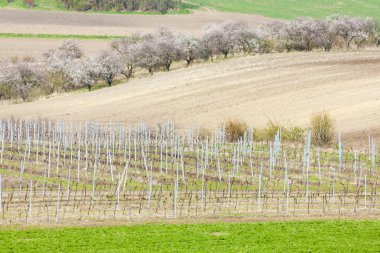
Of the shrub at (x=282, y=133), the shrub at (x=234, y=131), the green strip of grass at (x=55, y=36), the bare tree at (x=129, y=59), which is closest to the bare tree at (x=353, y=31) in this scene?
the bare tree at (x=129, y=59)

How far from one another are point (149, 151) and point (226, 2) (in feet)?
446

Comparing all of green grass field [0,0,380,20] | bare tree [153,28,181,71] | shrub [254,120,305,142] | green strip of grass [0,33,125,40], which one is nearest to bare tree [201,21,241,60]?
bare tree [153,28,181,71]

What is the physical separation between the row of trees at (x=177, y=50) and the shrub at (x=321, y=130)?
157ft

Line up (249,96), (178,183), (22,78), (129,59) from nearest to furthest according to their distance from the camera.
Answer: (178,183) → (249,96) → (22,78) → (129,59)

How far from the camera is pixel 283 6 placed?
7126 inches

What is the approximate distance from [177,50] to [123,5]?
6995 centimetres

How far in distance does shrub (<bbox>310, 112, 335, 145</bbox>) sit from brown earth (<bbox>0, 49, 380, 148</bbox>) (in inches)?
59.8

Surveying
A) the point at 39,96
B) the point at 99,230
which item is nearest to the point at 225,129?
the point at 99,230

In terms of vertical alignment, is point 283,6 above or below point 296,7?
above

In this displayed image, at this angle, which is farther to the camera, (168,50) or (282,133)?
(168,50)

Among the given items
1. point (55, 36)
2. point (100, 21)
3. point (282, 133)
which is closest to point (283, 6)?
point (100, 21)

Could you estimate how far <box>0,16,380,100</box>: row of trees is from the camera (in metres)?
105

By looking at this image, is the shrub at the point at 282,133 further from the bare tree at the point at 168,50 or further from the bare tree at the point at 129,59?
the bare tree at the point at 168,50

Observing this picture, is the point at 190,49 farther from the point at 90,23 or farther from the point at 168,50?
the point at 90,23
